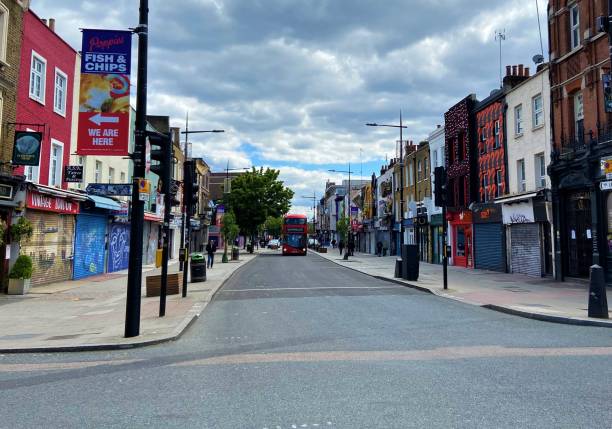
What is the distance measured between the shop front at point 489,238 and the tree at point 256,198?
2988cm

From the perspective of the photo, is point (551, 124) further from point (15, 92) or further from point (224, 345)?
point (15, 92)

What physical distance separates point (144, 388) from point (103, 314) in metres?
6.94

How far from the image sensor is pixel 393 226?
1944 inches

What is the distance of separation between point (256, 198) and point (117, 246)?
2896 cm

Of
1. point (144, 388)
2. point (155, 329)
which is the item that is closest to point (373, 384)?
point (144, 388)

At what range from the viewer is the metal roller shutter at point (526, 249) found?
23.3 meters

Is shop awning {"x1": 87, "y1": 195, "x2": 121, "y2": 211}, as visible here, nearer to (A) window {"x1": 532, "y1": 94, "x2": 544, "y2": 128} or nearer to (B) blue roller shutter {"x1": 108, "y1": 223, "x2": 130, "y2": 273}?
(B) blue roller shutter {"x1": 108, "y1": 223, "x2": 130, "y2": 273}

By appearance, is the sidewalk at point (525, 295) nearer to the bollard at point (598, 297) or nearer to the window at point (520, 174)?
the bollard at point (598, 297)

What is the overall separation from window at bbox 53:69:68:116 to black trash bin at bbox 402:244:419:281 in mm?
15304

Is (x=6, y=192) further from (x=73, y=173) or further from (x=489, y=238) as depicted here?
(x=489, y=238)

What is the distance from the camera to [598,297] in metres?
10.9

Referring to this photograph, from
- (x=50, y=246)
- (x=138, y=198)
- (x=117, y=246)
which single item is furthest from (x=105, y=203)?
(x=138, y=198)

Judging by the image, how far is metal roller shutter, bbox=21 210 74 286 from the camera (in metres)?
17.9

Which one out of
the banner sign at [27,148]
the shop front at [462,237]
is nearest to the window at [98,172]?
the banner sign at [27,148]
